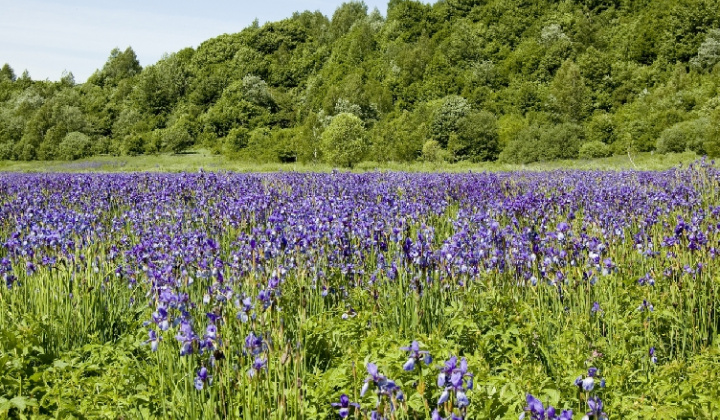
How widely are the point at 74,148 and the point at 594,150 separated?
45.2m

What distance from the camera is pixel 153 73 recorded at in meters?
82.9

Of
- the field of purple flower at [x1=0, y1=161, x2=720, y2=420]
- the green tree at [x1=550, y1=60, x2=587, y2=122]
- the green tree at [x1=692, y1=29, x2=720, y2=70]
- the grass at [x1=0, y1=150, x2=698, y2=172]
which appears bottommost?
the field of purple flower at [x1=0, y1=161, x2=720, y2=420]

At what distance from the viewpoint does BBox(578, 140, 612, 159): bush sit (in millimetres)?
38000

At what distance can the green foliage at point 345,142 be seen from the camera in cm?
3162

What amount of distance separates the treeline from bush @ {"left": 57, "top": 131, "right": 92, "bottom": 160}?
0.56ft

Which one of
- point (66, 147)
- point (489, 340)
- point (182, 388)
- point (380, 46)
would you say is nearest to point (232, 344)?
point (182, 388)

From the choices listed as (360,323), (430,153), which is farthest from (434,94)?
(360,323)

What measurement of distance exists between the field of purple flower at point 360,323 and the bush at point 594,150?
34.6m

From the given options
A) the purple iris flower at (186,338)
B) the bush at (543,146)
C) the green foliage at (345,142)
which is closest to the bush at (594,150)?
the bush at (543,146)

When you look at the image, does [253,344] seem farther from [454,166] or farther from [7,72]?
[7,72]

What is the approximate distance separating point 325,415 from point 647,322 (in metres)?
2.18

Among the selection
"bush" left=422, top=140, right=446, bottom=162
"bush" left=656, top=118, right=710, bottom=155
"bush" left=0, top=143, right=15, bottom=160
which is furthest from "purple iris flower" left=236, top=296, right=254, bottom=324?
"bush" left=0, top=143, right=15, bottom=160

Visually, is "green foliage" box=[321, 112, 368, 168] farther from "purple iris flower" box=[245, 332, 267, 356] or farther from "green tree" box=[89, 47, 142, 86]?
"green tree" box=[89, 47, 142, 86]

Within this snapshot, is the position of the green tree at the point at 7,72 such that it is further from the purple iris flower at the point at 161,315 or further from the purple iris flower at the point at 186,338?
the purple iris flower at the point at 186,338
